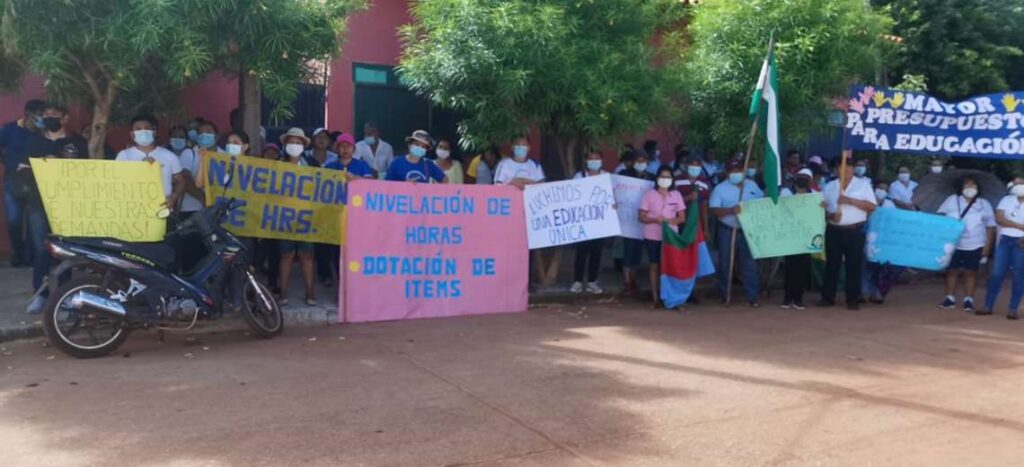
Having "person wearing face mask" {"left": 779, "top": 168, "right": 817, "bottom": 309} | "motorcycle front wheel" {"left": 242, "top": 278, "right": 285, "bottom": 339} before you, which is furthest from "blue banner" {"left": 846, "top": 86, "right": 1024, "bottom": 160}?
"motorcycle front wheel" {"left": 242, "top": 278, "right": 285, "bottom": 339}

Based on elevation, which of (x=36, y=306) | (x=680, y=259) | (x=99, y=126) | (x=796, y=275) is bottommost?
(x=36, y=306)

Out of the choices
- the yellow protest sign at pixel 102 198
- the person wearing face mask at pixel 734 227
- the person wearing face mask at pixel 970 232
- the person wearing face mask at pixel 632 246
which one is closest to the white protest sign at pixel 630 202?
the person wearing face mask at pixel 632 246

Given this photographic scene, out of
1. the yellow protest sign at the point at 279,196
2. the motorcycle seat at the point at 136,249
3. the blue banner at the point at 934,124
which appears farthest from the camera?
the blue banner at the point at 934,124

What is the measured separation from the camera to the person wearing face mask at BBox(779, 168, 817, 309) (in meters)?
9.40

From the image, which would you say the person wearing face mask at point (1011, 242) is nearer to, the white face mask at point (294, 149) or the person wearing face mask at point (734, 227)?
the person wearing face mask at point (734, 227)

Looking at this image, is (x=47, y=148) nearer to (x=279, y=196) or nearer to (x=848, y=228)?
(x=279, y=196)

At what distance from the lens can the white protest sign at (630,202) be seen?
9391 mm

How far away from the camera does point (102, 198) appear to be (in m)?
6.95

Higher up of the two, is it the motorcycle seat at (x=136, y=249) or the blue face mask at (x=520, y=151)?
the blue face mask at (x=520, y=151)

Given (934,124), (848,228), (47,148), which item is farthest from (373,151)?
(934,124)

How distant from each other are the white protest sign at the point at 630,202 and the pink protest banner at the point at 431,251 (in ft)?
4.28

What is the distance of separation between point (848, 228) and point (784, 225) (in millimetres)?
728

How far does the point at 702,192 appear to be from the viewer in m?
9.60

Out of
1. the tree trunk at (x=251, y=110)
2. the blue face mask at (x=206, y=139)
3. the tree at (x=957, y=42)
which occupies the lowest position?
the blue face mask at (x=206, y=139)
